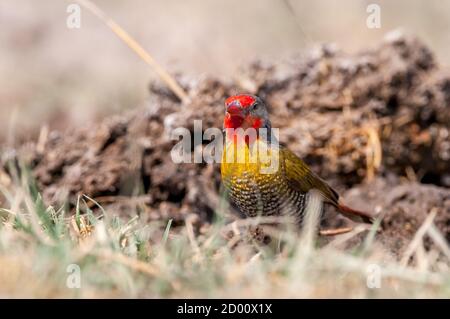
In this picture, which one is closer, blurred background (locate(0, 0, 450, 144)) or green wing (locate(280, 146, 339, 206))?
green wing (locate(280, 146, 339, 206))

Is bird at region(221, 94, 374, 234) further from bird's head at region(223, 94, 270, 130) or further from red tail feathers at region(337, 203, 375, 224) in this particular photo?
red tail feathers at region(337, 203, 375, 224)

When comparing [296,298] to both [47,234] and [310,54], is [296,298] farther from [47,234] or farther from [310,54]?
[310,54]

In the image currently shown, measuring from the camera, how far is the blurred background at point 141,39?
318 inches

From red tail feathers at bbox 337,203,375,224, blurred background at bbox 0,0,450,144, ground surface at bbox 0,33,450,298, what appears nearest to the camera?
red tail feathers at bbox 337,203,375,224

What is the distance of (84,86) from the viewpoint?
27.3 ft

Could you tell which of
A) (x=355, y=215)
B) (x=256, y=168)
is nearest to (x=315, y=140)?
(x=355, y=215)

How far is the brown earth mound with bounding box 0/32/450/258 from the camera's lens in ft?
18.9

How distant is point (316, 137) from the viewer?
6.20 m

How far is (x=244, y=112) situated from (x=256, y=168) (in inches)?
14.2

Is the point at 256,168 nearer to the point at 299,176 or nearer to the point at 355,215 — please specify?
the point at 299,176

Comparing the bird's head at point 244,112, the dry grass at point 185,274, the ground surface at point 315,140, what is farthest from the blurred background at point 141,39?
the dry grass at point 185,274

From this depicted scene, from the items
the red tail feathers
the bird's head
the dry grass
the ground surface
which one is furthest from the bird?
the dry grass

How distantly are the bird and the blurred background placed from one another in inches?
117

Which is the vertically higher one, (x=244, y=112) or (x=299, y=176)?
(x=244, y=112)
